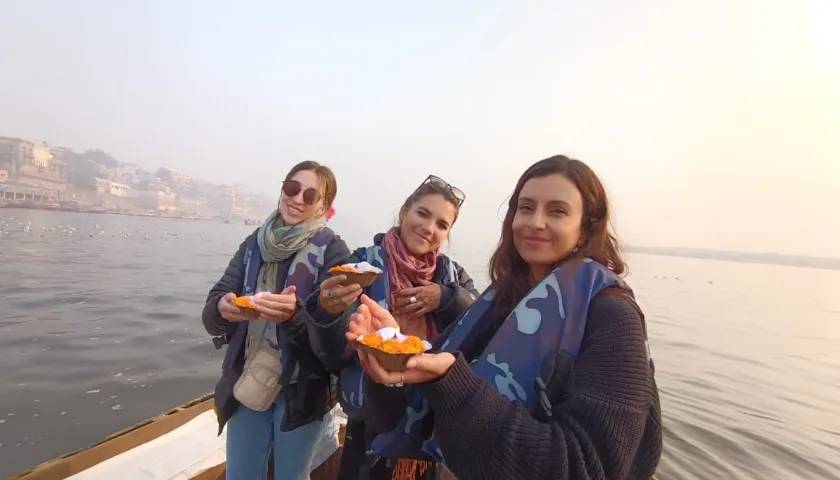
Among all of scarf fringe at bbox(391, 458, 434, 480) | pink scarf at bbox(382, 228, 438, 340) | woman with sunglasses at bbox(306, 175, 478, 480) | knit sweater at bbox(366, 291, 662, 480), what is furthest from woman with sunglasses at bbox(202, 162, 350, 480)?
knit sweater at bbox(366, 291, 662, 480)

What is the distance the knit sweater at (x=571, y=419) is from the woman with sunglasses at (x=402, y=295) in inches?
46.3

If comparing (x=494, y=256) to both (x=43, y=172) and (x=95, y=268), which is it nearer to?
(x=95, y=268)

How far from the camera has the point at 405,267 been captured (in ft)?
10.4

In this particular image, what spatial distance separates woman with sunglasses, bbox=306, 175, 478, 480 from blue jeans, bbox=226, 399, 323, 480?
14.4 inches

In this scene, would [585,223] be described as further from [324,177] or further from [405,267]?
[324,177]

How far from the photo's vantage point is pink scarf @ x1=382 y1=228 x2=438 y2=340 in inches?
123

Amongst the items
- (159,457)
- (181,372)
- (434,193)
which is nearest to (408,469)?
(434,193)

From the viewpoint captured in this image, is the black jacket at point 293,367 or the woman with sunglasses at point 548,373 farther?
the black jacket at point 293,367

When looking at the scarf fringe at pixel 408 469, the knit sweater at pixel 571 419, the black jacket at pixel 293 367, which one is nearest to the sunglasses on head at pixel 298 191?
the black jacket at pixel 293 367

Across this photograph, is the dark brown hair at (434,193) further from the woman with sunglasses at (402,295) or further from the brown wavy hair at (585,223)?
the brown wavy hair at (585,223)

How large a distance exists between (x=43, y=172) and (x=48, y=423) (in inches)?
4798

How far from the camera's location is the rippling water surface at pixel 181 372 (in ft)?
28.3

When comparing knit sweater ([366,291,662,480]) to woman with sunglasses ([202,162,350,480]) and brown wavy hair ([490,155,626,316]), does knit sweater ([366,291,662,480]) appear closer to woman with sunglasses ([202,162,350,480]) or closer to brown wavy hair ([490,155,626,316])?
brown wavy hair ([490,155,626,316])

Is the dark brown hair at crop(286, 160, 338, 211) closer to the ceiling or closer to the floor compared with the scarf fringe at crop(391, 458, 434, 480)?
closer to the ceiling
